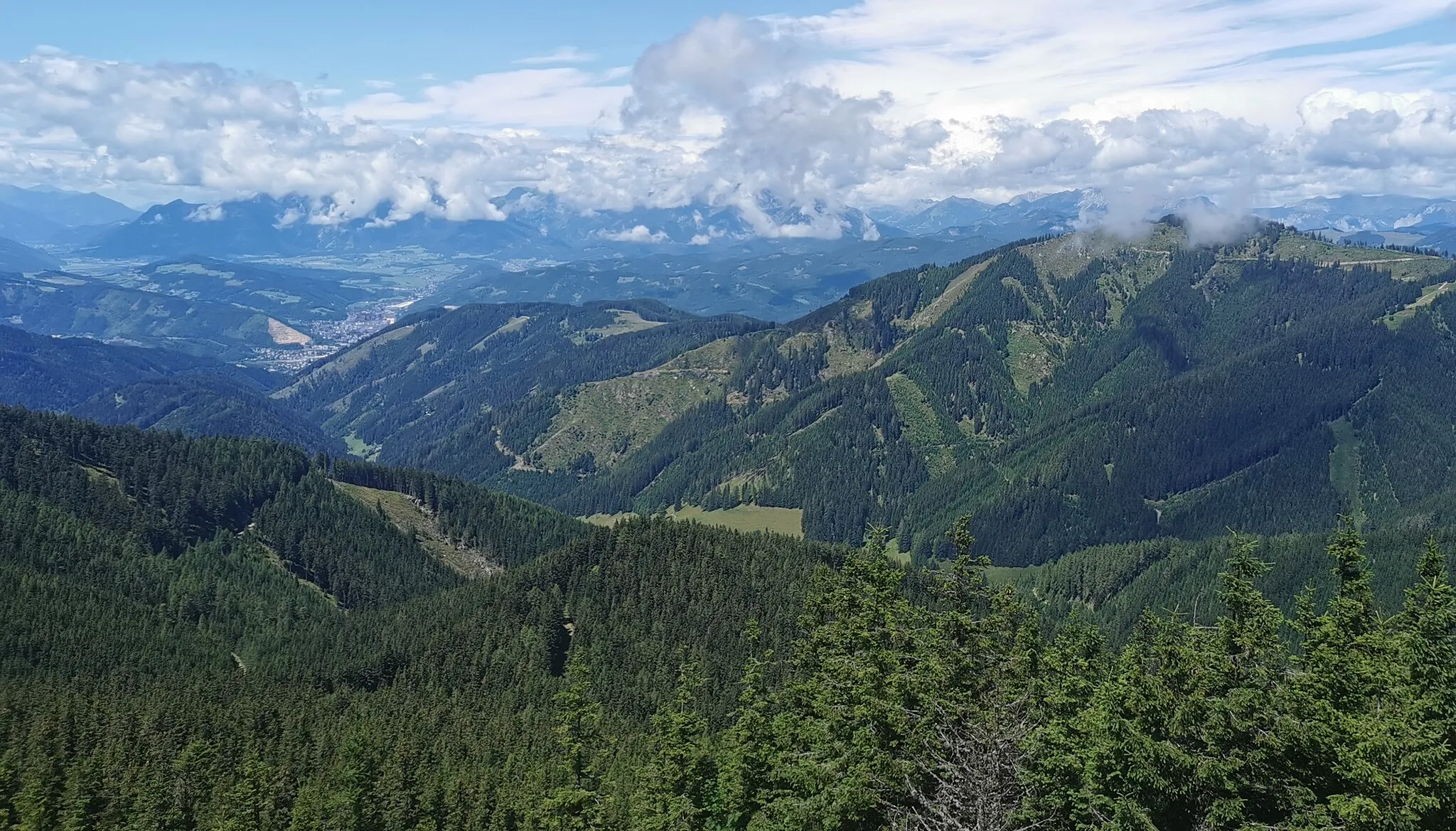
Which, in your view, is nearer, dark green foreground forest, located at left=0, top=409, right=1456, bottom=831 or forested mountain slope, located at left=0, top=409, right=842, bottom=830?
dark green foreground forest, located at left=0, top=409, right=1456, bottom=831

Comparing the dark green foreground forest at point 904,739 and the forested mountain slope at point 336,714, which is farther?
the forested mountain slope at point 336,714

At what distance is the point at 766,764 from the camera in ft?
205

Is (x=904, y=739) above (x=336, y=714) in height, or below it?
above

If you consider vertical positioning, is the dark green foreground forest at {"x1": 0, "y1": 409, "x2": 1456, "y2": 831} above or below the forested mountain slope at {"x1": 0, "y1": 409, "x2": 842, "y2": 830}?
above

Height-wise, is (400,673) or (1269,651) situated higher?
(1269,651)

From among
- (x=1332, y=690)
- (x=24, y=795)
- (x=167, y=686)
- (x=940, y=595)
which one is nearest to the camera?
(x=1332, y=690)

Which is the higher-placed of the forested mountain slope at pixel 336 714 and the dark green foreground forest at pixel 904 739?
the dark green foreground forest at pixel 904 739

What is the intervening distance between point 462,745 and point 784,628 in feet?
239

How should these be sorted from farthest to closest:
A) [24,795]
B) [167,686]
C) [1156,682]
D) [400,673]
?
[400,673] < [167,686] < [24,795] < [1156,682]

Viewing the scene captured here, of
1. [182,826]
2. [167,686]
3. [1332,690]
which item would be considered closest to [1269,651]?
[1332,690]

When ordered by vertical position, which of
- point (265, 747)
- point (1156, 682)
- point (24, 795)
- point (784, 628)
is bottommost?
point (784, 628)

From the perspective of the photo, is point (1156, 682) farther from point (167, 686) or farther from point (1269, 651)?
point (167, 686)

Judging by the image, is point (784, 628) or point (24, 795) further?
point (784, 628)

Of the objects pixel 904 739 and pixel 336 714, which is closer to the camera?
pixel 904 739
